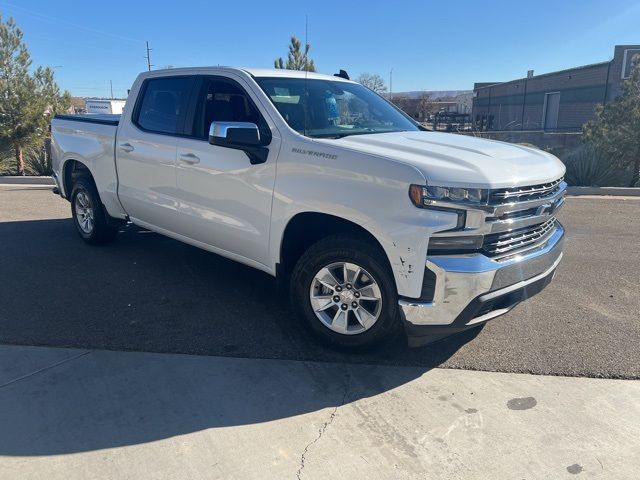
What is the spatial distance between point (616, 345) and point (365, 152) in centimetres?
240

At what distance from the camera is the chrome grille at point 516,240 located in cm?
320

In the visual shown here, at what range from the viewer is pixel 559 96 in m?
38.4

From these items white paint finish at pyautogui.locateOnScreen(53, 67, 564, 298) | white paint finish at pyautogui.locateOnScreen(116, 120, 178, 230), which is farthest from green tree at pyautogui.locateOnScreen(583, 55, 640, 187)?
white paint finish at pyautogui.locateOnScreen(116, 120, 178, 230)

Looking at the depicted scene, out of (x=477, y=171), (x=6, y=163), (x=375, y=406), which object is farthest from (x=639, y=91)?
(x=6, y=163)

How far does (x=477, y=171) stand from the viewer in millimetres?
3137

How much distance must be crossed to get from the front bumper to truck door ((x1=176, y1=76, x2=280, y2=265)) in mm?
1387

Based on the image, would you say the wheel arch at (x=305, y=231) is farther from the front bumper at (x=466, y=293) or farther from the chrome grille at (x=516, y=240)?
the chrome grille at (x=516, y=240)

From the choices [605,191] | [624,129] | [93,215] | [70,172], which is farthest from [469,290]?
[624,129]

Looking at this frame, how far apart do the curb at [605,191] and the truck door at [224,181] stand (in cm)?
893

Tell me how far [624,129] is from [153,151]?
11.1m

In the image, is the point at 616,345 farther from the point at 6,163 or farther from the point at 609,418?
the point at 6,163

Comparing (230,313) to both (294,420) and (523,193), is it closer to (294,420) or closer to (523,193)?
(294,420)

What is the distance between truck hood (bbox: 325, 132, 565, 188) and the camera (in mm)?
3094

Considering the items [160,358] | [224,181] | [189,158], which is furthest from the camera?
[189,158]
